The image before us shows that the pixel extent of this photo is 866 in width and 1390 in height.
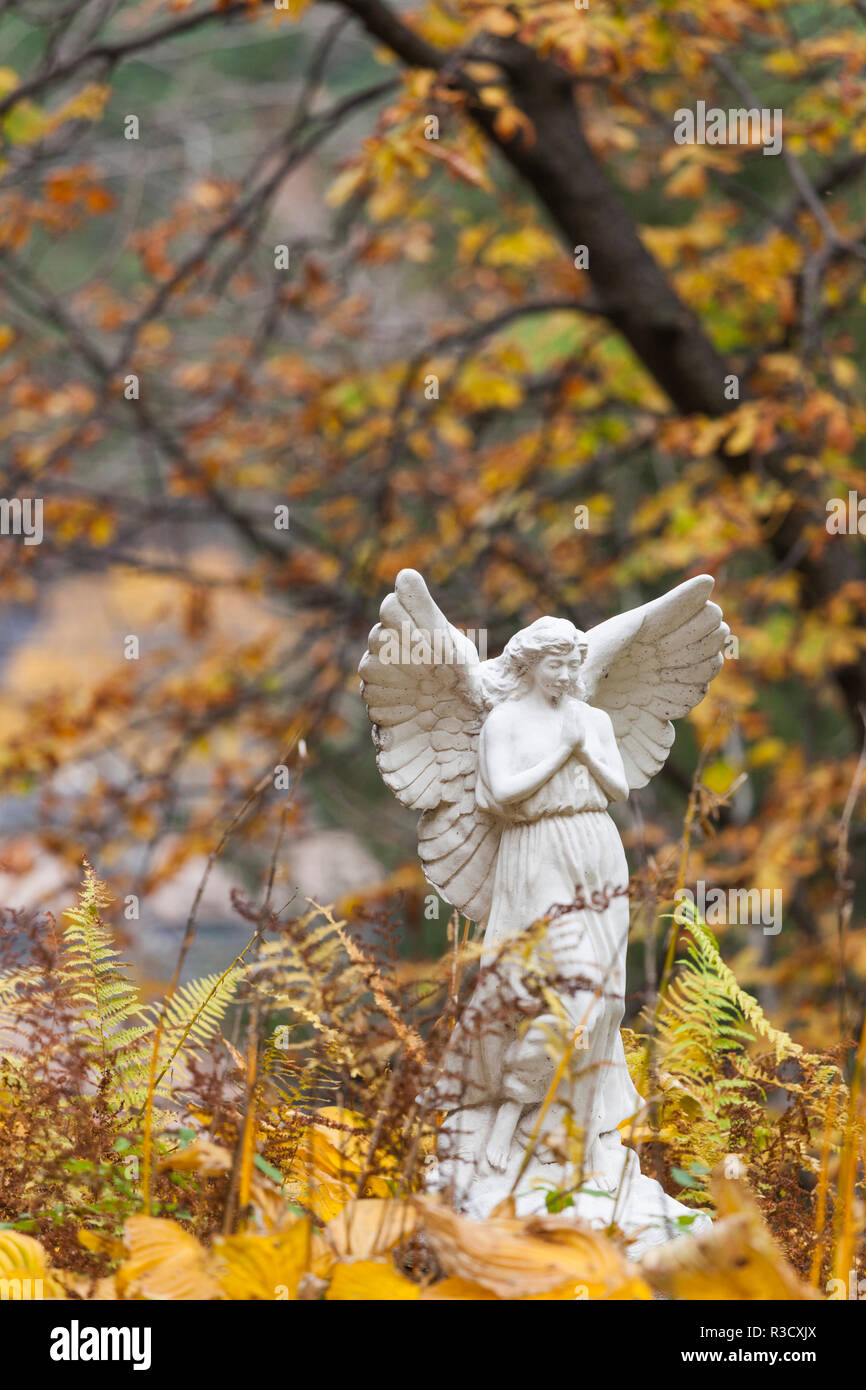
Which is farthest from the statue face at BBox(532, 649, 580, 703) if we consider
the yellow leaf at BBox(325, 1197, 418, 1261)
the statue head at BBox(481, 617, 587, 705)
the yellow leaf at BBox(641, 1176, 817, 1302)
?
the yellow leaf at BBox(641, 1176, 817, 1302)

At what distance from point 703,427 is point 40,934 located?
14.1 feet

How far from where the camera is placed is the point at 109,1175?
90.7 inches

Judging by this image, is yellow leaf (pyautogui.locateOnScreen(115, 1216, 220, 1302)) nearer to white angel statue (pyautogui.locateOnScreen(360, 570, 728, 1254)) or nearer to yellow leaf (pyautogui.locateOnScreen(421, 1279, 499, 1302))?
yellow leaf (pyautogui.locateOnScreen(421, 1279, 499, 1302))

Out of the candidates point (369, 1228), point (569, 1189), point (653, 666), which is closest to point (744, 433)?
point (653, 666)

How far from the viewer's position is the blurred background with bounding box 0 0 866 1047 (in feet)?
19.0

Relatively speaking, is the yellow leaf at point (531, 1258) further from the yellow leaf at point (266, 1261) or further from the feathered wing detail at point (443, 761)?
the feathered wing detail at point (443, 761)

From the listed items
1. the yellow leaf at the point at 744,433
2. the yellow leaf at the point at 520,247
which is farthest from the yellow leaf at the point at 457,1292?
the yellow leaf at the point at 520,247

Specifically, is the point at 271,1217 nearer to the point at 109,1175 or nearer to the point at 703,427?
the point at 109,1175

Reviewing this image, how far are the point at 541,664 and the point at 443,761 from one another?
0.32m

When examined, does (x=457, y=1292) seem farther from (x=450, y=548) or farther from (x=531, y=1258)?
(x=450, y=548)

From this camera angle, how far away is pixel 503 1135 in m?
2.77
